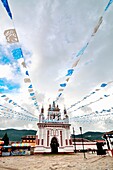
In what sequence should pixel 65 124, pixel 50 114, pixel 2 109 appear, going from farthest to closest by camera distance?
pixel 50 114 → pixel 65 124 → pixel 2 109

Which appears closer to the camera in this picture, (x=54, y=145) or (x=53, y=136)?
(x=53, y=136)

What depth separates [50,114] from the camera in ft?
139

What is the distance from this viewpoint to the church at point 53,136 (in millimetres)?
34062

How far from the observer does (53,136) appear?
119 ft

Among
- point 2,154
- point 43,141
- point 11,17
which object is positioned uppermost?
point 11,17

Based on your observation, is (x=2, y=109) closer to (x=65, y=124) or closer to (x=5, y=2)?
(x=5, y=2)

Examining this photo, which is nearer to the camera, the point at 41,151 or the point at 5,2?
the point at 5,2

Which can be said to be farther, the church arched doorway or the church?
the church arched doorway

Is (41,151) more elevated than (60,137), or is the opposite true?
(60,137)

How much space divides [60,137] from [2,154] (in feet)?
48.6

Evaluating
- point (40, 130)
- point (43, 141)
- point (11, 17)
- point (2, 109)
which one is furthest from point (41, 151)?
point (11, 17)

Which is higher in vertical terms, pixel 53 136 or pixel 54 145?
pixel 53 136

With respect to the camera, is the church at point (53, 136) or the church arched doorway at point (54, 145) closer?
the church at point (53, 136)

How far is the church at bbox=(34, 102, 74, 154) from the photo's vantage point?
112 ft
